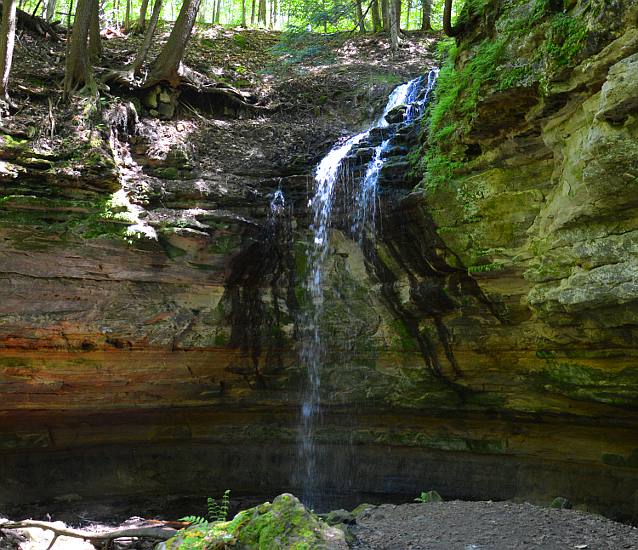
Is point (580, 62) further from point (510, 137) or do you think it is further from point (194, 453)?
point (194, 453)

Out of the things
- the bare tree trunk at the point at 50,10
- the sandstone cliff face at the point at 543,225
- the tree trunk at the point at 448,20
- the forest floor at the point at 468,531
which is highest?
the bare tree trunk at the point at 50,10

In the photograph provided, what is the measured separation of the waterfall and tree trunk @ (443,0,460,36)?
6.35ft

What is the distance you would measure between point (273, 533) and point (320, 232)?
613 cm

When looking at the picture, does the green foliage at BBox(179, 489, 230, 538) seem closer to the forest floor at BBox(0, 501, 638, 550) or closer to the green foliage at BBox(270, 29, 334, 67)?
the forest floor at BBox(0, 501, 638, 550)

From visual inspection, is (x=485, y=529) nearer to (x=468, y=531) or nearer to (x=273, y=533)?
(x=468, y=531)

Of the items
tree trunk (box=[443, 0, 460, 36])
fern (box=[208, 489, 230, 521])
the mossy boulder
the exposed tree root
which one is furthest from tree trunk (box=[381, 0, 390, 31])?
the mossy boulder

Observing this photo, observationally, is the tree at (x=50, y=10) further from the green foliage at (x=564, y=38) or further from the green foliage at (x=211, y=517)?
the green foliage at (x=564, y=38)

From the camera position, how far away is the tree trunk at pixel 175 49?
11.9 m

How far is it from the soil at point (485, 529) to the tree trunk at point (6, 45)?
9114mm

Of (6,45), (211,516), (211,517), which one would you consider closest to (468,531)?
(211,516)

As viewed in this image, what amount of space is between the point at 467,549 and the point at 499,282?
402cm

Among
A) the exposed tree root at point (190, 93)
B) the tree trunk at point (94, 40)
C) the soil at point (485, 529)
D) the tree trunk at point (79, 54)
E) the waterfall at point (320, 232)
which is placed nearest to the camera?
the soil at point (485, 529)

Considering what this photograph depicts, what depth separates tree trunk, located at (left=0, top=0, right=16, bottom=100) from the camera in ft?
32.2

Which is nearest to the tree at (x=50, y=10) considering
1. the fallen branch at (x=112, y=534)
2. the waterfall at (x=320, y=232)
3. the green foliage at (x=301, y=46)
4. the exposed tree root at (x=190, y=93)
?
the exposed tree root at (x=190, y=93)
